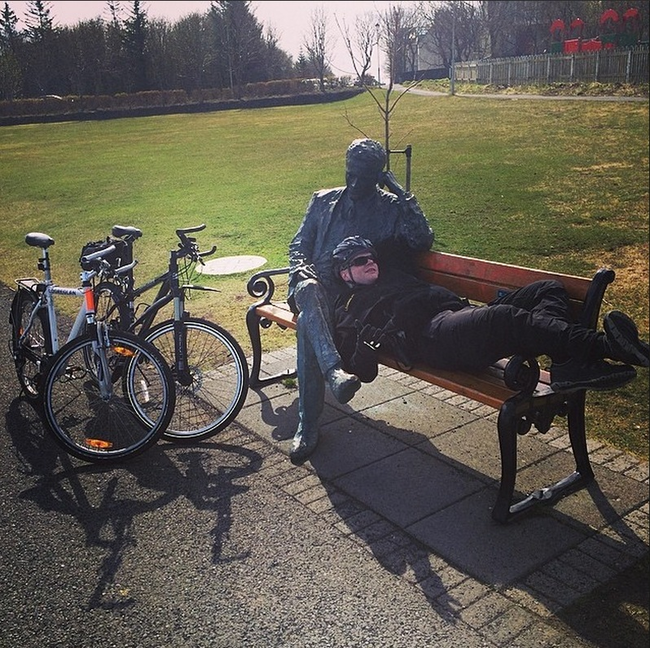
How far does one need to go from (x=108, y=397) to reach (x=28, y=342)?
0.72m

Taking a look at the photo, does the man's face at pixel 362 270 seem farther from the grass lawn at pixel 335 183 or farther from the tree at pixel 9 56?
the tree at pixel 9 56

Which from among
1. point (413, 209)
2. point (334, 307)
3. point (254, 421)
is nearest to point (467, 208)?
point (413, 209)

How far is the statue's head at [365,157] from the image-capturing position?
458cm

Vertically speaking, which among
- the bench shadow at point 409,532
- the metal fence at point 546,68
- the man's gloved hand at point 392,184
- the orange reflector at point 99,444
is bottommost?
the bench shadow at point 409,532

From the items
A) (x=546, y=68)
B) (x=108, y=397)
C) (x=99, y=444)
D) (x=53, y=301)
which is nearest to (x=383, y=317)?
(x=108, y=397)

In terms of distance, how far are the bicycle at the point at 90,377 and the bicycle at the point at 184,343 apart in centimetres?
21

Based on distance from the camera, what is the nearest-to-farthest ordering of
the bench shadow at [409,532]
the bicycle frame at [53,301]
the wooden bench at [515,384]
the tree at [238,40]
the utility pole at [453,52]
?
the bench shadow at [409,532]
the wooden bench at [515,384]
the bicycle frame at [53,301]
the tree at [238,40]
the utility pole at [453,52]

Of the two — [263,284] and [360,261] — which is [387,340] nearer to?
[360,261]

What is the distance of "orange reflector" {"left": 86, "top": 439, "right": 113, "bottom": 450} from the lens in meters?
4.36

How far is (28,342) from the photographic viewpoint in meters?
4.80

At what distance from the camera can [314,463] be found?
4336 mm

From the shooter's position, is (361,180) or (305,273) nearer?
(305,273)

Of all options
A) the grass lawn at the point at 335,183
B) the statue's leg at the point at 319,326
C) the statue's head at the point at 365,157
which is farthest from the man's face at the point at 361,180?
the grass lawn at the point at 335,183

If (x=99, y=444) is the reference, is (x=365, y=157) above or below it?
above
